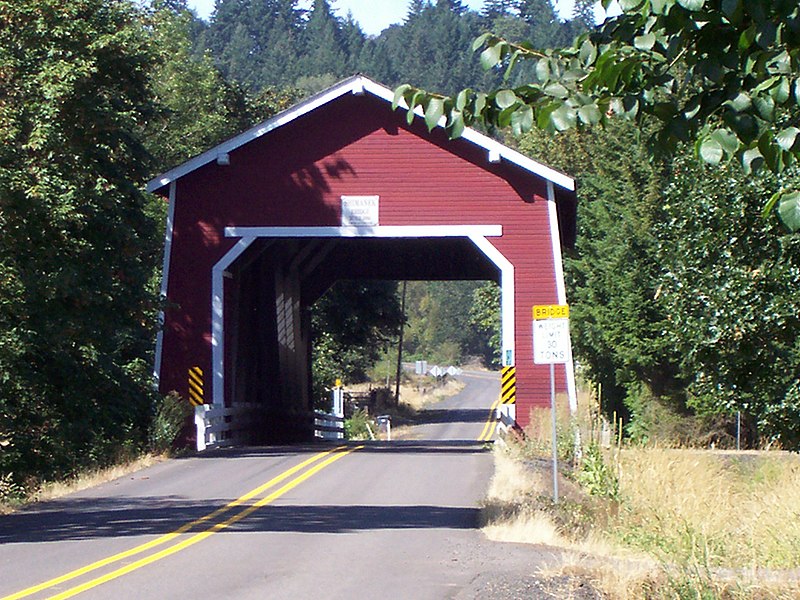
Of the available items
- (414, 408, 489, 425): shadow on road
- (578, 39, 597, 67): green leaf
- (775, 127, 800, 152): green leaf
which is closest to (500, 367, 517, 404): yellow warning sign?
(578, 39, 597, 67): green leaf

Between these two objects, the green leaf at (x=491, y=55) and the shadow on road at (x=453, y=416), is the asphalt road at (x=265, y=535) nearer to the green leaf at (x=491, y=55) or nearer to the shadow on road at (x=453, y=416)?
the green leaf at (x=491, y=55)

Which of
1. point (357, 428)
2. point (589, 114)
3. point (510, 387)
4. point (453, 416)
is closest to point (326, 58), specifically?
point (453, 416)

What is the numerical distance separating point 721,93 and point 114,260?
18.4 m

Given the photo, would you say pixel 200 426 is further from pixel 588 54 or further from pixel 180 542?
pixel 588 54

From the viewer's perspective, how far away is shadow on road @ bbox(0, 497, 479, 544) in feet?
41.6

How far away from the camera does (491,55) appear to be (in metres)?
5.59

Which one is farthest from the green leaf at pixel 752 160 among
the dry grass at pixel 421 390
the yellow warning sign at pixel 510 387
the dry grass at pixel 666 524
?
the dry grass at pixel 421 390

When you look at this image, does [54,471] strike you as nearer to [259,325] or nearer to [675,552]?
[259,325]

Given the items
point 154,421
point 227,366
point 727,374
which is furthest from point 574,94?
point 227,366

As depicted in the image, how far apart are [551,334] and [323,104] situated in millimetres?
11796

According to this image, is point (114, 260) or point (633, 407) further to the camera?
point (633, 407)

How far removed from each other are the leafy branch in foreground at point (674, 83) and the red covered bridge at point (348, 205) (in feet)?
62.8

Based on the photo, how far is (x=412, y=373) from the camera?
355 feet

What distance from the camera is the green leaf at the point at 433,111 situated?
5.56 meters
